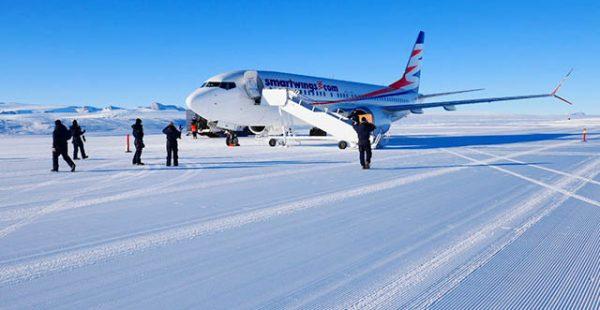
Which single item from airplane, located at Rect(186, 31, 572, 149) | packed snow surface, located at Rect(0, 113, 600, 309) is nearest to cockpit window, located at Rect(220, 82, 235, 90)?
airplane, located at Rect(186, 31, 572, 149)

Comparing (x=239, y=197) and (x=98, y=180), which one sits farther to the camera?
(x=98, y=180)

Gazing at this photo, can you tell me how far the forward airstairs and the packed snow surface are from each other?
908cm

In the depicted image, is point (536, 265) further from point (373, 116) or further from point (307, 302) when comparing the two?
point (373, 116)

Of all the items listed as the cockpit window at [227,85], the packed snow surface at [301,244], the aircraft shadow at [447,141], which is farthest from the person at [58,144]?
the aircraft shadow at [447,141]

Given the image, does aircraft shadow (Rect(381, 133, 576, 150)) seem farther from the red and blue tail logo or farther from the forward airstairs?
the red and blue tail logo

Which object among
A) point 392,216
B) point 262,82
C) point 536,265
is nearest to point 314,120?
point 262,82

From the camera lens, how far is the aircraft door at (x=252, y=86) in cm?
1986

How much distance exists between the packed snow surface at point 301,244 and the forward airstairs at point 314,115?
908 centimetres

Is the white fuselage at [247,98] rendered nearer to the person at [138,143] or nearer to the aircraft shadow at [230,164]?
the person at [138,143]

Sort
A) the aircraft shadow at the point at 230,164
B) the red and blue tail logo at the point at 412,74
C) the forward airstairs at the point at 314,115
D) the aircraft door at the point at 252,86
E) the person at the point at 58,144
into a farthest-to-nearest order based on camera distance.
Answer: the red and blue tail logo at the point at 412,74 → the aircraft door at the point at 252,86 → the forward airstairs at the point at 314,115 → the aircraft shadow at the point at 230,164 → the person at the point at 58,144

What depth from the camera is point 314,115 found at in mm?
19297

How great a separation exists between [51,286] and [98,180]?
6830 mm

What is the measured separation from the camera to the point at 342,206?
687cm

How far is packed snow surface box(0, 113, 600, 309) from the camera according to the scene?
3.45 meters
